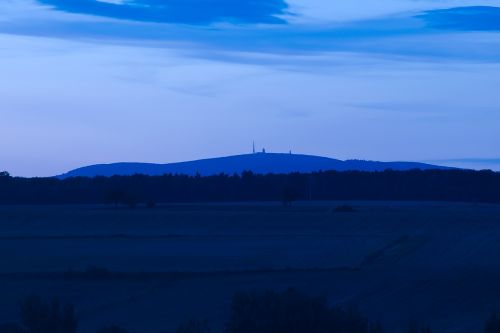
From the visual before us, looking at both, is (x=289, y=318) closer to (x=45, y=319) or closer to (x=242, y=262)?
(x=45, y=319)

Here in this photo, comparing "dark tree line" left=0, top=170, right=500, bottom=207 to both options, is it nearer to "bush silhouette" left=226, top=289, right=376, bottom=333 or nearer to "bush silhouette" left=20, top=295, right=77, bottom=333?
"bush silhouette" left=20, top=295, right=77, bottom=333

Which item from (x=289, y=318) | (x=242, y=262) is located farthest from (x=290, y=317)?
(x=242, y=262)

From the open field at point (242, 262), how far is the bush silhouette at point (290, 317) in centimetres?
846

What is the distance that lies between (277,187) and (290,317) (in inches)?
3816

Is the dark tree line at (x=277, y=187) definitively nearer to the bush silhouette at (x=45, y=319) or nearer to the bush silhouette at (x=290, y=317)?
the bush silhouette at (x=45, y=319)

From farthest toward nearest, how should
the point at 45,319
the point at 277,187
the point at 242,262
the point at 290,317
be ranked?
the point at 277,187 < the point at 242,262 < the point at 45,319 < the point at 290,317

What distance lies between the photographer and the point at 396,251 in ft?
158

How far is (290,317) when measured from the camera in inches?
651

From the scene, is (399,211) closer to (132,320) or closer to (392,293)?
(392,293)

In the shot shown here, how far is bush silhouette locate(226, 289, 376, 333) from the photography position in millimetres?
16547

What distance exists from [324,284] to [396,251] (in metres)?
15.1

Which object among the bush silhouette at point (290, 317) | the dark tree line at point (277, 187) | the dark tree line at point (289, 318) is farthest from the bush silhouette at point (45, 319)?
the dark tree line at point (277, 187)

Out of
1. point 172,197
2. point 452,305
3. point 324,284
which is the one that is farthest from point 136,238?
point 172,197

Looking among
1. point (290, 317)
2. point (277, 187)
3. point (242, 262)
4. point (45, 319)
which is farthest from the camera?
point (277, 187)
